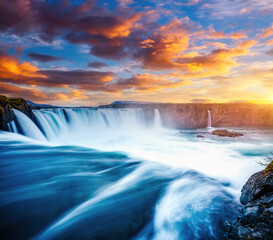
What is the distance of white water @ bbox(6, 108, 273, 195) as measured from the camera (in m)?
10.1

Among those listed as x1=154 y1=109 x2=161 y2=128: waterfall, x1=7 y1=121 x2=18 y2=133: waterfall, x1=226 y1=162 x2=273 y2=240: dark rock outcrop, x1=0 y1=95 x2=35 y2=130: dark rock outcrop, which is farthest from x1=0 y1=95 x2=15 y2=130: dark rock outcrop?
x1=154 y1=109 x2=161 y2=128: waterfall

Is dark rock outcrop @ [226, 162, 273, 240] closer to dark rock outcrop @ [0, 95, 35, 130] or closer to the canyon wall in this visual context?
dark rock outcrop @ [0, 95, 35, 130]

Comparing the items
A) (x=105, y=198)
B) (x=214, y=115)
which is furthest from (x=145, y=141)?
(x=214, y=115)

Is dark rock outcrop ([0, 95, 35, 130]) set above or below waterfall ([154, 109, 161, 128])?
above

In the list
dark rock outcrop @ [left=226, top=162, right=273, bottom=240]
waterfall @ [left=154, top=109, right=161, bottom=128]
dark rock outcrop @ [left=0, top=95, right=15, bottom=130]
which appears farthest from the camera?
waterfall @ [left=154, top=109, right=161, bottom=128]

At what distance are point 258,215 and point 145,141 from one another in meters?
18.4

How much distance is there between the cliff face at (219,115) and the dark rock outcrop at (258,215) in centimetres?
3470

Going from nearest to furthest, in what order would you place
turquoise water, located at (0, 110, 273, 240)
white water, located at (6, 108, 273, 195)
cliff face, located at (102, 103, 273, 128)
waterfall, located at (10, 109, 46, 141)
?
turquoise water, located at (0, 110, 273, 240), white water, located at (6, 108, 273, 195), waterfall, located at (10, 109, 46, 141), cliff face, located at (102, 103, 273, 128)

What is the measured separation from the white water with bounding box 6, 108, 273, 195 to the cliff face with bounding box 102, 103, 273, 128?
3.04 metres

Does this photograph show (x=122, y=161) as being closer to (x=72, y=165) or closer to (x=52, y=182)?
(x=72, y=165)

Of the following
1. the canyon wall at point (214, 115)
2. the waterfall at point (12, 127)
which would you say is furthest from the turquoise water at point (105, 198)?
the canyon wall at point (214, 115)

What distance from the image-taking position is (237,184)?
20.4 ft

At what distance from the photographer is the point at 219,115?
129ft

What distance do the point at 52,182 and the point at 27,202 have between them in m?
1.24
